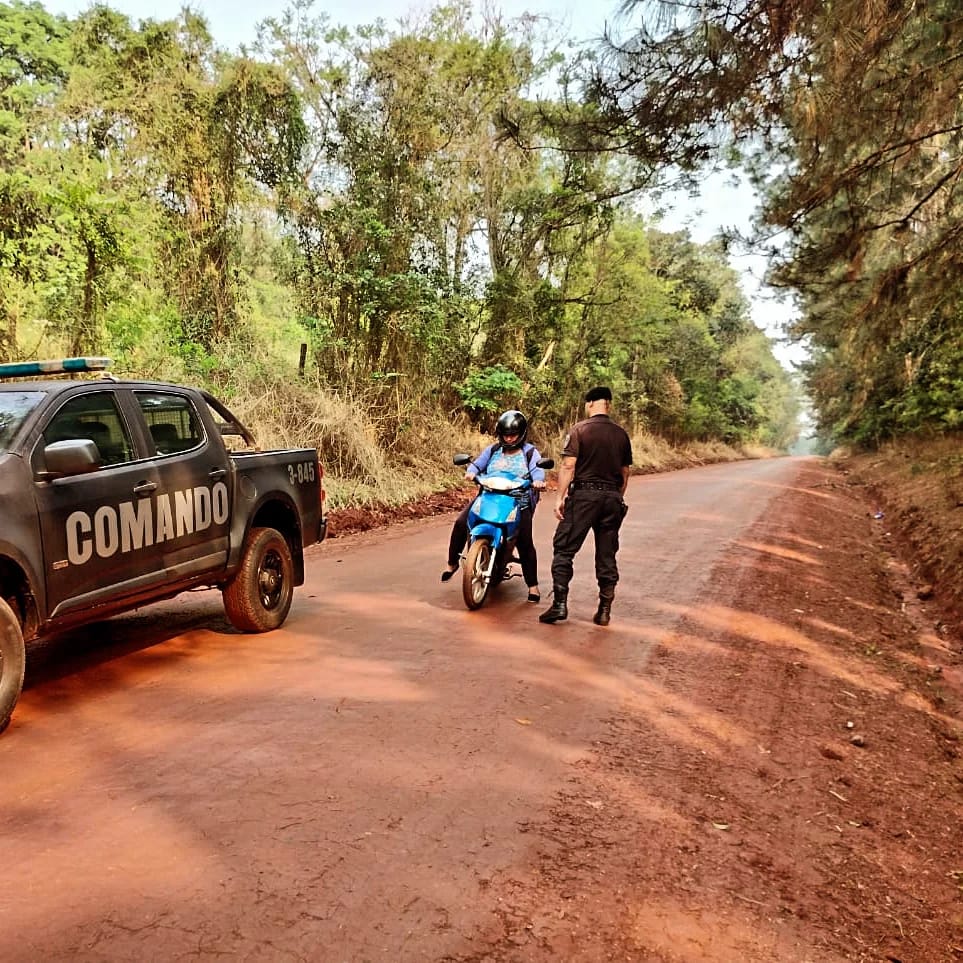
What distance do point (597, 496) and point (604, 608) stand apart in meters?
1.03

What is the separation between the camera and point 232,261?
15141 mm

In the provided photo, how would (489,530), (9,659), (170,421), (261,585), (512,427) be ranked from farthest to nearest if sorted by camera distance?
1. (512,427)
2. (489,530)
3. (261,585)
4. (170,421)
5. (9,659)

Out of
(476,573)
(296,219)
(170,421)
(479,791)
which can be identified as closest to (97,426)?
(170,421)

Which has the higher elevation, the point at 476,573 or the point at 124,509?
the point at 124,509

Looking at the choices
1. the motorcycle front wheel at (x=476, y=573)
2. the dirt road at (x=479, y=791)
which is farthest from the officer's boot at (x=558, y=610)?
the motorcycle front wheel at (x=476, y=573)

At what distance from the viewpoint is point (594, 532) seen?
6.73 metres

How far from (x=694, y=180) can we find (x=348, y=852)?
847 cm

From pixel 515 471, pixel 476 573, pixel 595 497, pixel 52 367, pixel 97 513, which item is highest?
pixel 52 367

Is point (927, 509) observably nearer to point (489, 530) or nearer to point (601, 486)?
point (601, 486)

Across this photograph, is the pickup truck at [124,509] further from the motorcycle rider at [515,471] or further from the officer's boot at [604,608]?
the officer's boot at [604,608]

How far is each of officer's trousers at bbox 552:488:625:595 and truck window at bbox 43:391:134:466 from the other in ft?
12.2

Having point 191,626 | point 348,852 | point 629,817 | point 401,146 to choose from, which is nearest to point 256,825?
point 348,852

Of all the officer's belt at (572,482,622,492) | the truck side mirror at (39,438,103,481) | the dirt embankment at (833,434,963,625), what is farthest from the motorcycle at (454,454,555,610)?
the dirt embankment at (833,434,963,625)

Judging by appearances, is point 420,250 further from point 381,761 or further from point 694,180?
point 381,761
